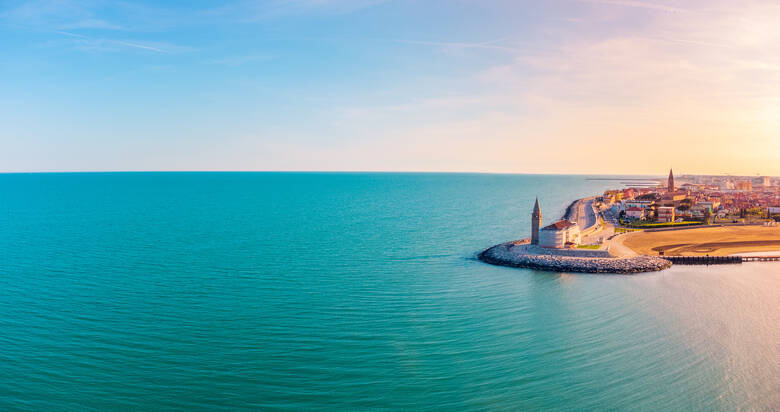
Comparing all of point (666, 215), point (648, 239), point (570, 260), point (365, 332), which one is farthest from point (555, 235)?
point (666, 215)

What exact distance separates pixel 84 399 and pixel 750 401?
3490cm

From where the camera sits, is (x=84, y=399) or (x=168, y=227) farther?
(x=168, y=227)

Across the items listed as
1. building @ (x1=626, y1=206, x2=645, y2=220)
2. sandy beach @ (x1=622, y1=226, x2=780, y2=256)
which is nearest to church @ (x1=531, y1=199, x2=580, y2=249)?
sandy beach @ (x1=622, y1=226, x2=780, y2=256)

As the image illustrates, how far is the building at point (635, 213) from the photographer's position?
91438 mm

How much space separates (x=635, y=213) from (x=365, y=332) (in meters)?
79.9

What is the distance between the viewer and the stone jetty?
5156cm

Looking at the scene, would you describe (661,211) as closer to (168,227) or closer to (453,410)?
(453,410)

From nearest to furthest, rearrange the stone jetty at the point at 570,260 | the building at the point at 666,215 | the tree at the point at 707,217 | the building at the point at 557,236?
the stone jetty at the point at 570,260 → the building at the point at 557,236 → the building at the point at 666,215 → the tree at the point at 707,217

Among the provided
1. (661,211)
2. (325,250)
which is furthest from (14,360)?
(661,211)

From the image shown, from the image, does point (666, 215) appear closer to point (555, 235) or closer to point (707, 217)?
point (707, 217)

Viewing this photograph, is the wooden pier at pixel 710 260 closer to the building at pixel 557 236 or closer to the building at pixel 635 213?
the building at pixel 557 236

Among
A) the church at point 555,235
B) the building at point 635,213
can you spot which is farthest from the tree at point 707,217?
the church at point 555,235

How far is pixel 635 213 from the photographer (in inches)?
3632

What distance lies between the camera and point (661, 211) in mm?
87312
